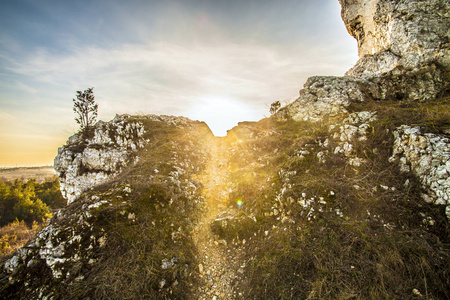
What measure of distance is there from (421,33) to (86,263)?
31042 mm

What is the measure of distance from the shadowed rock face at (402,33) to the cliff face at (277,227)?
13.0ft

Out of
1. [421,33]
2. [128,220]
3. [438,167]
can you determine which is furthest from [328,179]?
[421,33]

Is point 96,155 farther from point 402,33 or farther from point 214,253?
point 402,33

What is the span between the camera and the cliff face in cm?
487

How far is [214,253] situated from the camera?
7703 millimetres

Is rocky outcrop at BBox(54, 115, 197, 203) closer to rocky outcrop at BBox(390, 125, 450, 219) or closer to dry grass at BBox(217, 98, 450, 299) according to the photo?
dry grass at BBox(217, 98, 450, 299)

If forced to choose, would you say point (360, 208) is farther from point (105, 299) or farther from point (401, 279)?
point (105, 299)

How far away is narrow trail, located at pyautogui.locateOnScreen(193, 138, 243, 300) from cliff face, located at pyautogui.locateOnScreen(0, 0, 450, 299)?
49 mm

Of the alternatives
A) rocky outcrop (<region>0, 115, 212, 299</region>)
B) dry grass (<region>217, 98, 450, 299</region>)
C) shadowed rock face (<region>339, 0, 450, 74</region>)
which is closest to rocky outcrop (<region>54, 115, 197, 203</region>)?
rocky outcrop (<region>0, 115, 212, 299</region>)

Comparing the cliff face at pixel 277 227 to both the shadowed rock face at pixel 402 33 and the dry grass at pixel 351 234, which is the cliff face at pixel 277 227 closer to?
the dry grass at pixel 351 234

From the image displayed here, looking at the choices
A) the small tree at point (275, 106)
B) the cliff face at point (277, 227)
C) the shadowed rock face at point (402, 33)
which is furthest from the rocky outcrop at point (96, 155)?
the shadowed rock face at point (402, 33)

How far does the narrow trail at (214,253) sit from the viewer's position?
618 centimetres

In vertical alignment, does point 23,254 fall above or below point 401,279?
above

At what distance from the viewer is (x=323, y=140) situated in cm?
1052
